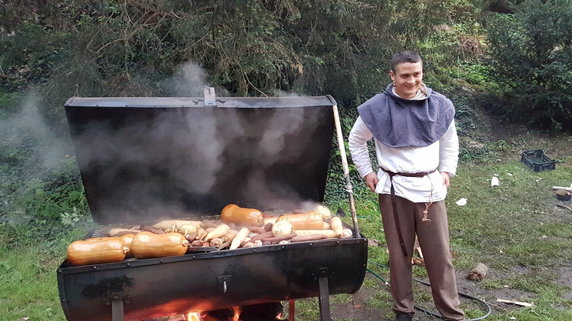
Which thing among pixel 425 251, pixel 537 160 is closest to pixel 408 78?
pixel 425 251

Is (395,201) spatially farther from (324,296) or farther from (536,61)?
(536,61)

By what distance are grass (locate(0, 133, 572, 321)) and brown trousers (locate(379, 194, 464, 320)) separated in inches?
26.1

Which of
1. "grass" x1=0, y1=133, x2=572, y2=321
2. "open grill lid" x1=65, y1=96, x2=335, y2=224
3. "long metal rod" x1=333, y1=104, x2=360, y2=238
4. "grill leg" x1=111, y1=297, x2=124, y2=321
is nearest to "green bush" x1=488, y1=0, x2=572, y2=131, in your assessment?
"grass" x1=0, y1=133, x2=572, y2=321

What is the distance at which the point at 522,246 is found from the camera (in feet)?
19.5

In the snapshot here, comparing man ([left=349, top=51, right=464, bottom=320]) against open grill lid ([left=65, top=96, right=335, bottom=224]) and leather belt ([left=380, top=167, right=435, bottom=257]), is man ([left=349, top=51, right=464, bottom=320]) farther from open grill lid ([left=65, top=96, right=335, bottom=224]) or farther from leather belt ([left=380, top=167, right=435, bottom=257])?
open grill lid ([left=65, top=96, right=335, bottom=224])

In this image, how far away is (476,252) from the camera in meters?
5.85

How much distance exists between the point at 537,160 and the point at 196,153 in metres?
8.03

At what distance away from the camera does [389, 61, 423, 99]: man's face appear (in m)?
3.39

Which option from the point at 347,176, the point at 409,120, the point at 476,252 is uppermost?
the point at 409,120

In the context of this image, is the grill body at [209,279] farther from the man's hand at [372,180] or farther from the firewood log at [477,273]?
the firewood log at [477,273]

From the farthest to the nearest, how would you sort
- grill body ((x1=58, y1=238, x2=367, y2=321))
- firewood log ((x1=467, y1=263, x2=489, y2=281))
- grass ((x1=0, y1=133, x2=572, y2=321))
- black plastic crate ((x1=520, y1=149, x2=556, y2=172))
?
black plastic crate ((x1=520, y1=149, x2=556, y2=172))
firewood log ((x1=467, y1=263, x2=489, y2=281))
grass ((x1=0, y1=133, x2=572, y2=321))
grill body ((x1=58, y1=238, x2=367, y2=321))

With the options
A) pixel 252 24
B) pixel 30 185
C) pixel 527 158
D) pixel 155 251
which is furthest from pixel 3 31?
pixel 527 158

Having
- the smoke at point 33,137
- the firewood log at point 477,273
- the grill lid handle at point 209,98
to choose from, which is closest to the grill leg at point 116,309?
the grill lid handle at point 209,98

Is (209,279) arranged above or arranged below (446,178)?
below
